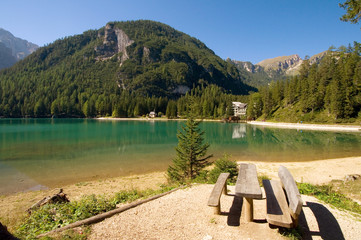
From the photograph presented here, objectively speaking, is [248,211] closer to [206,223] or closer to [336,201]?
[206,223]

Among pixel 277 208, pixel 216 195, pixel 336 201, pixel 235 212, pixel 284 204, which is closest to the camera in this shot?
pixel 277 208

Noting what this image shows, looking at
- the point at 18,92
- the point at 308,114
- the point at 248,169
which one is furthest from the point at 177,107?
the point at 18,92

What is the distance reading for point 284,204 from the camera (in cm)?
498

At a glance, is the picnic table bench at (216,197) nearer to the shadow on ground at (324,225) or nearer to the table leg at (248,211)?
the table leg at (248,211)

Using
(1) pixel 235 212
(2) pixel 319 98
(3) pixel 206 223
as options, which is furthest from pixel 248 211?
(2) pixel 319 98

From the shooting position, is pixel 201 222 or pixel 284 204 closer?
pixel 284 204

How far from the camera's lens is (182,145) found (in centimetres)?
1477

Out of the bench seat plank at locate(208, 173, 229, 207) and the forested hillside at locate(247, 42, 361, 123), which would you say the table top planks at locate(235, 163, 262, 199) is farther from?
the forested hillside at locate(247, 42, 361, 123)

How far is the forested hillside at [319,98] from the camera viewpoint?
201 ft

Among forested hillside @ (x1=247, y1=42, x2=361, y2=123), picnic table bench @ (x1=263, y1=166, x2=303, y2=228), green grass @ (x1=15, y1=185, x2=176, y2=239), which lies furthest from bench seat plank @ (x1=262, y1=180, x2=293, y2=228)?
forested hillside @ (x1=247, y1=42, x2=361, y2=123)

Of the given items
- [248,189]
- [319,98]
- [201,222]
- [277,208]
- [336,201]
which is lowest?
[336,201]

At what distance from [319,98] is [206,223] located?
3361 inches

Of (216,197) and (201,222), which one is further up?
(216,197)

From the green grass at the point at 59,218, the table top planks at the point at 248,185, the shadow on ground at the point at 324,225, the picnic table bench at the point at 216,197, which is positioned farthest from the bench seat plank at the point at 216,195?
the green grass at the point at 59,218
